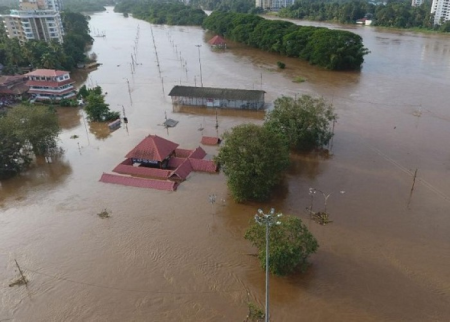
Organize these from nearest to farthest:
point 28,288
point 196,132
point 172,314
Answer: point 172,314 < point 28,288 < point 196,132

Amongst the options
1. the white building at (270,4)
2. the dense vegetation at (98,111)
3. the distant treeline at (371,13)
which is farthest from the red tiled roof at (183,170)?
the white building at (270,4)

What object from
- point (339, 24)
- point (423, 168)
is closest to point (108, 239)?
point (423, 168)

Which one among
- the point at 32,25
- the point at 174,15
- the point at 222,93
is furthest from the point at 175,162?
the point at 174,15

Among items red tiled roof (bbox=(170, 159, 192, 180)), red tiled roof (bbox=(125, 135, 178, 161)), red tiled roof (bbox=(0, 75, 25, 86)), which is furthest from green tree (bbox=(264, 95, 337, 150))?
red tiled roof (bbox=(0, 75, 25, 86))

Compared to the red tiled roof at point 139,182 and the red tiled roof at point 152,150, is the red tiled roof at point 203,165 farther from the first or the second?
the red tiled roof at point 139,182

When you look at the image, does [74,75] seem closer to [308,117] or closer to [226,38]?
[226,38]

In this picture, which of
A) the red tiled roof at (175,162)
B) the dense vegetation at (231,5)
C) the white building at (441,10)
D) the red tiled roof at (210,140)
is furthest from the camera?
the dense vegetation at (231,5)

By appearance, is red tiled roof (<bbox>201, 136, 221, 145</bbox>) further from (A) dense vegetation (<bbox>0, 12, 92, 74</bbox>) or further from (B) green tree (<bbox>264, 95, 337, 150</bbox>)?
(A) dense vegetation (<bbox>0, 12, 92, 74</bbox>)
